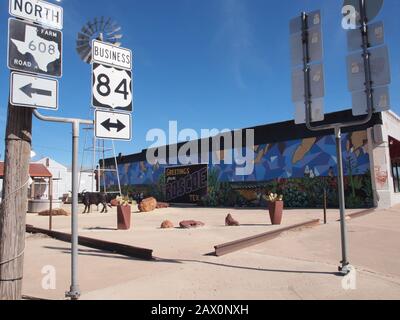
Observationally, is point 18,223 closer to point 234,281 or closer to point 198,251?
point 234,281

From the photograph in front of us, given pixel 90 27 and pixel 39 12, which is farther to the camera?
pixel 90 27

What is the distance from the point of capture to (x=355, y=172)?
22766mm

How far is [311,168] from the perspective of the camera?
25.3 m

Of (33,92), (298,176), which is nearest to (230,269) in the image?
(33,92)

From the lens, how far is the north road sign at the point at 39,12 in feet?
16.4

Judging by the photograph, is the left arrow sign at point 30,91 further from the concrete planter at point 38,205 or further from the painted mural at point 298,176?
the concrete planter at point 38,205

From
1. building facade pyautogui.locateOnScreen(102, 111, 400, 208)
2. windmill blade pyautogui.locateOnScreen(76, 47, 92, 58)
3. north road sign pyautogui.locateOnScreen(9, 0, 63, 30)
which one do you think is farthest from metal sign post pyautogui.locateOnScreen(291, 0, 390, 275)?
building facade pyautogui.locateOnScreen(102, 111, 400, 208)

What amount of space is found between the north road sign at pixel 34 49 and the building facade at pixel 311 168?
17856mm

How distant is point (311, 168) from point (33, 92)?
72.6 ft

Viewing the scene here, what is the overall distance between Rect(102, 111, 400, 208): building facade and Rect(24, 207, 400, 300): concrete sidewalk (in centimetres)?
1052

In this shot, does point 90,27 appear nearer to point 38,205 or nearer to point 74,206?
point 38,205

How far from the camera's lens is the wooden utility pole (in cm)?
490
